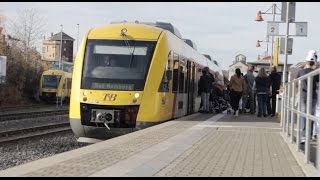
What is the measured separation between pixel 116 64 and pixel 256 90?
6237mm

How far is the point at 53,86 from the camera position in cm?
4503

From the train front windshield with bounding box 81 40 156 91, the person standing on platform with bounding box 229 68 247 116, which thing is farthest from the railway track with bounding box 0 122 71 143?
the person standing on platform with bounding box 229 68 247 116

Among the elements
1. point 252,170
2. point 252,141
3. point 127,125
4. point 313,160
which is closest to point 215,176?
point 252,170

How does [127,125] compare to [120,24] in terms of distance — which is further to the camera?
[120,24]

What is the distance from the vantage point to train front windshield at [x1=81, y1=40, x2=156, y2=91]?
14.3 meters

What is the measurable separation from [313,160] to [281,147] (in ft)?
6.90

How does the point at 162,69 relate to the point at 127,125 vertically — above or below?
above

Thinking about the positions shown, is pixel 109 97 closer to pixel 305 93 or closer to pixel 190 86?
pixel 305 93

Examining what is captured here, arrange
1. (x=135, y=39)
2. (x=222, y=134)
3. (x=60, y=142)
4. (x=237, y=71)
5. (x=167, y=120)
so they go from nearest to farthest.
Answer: (x=222, y=134) < (x=135, y=39) < (x=167, y=120) < (x=60, y=142) < (x=237, y=71)

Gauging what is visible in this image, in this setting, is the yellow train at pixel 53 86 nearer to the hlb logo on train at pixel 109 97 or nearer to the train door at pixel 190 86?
the train door at pixel 190 86

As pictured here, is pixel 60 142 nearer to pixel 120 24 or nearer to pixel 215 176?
pixel 120 24

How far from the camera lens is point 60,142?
17.4m

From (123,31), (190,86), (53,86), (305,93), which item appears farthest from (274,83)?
(53,86)

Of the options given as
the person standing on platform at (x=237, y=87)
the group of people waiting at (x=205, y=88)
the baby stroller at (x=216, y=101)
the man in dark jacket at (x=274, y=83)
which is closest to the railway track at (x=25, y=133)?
the group of people waiting at (x=205, y=88)
